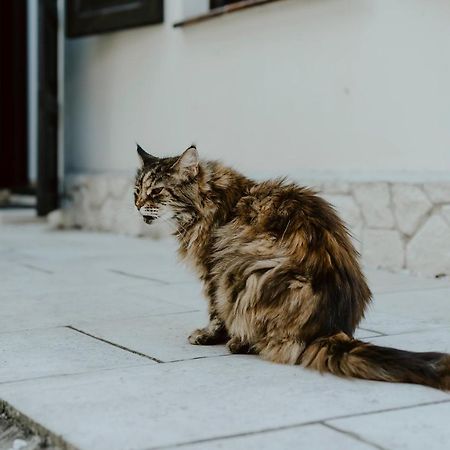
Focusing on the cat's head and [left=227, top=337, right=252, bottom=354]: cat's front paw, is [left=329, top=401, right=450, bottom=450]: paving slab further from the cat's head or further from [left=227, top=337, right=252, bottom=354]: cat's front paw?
the cat's head

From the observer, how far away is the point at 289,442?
2.46m

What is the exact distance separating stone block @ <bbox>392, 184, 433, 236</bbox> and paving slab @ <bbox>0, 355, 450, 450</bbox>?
2549 millimetres

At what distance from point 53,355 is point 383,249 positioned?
2.85 meters

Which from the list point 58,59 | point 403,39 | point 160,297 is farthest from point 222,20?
point 160,297

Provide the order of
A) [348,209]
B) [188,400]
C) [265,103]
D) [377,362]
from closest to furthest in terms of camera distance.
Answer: [188,400] < [377,362] < [348,209] < [265,103]

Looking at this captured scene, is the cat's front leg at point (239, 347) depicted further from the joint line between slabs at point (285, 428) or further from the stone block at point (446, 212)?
the stone block at point (446, 212)

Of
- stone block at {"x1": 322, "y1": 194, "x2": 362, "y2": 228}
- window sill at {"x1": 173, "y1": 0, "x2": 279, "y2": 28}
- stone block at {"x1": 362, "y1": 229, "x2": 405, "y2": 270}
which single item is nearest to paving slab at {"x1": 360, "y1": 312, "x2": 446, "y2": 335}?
stone block at {"x1": 362, "y1": 229, "x2": 405, "y2": 270}

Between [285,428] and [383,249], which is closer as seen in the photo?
[285,428]

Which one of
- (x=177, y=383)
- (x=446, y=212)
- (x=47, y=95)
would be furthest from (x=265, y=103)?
(x=177, y=383)

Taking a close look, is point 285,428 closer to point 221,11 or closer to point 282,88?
point 282,88

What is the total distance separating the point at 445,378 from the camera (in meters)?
2.89

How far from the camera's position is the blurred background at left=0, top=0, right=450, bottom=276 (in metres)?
A: 5.59

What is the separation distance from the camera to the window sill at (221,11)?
664cm

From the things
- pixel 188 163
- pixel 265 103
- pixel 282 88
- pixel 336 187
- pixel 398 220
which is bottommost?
pixel 398 220
